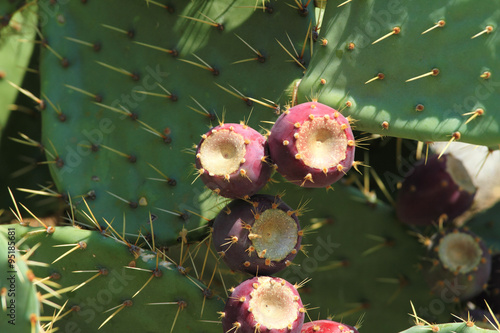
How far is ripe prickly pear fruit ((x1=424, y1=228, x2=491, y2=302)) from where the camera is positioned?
72.2 inches

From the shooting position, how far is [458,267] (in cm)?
184

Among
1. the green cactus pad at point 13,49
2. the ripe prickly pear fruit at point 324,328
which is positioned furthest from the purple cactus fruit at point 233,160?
the green cactus pad at point 13,49

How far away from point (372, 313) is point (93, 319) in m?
0.92

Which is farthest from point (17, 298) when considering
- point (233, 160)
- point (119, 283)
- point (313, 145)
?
point (313, 145)

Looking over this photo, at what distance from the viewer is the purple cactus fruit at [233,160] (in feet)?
4.29

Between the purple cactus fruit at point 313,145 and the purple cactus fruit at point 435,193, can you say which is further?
the purple cactus fruit at point 435,193

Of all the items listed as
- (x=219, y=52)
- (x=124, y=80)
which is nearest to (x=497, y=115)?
(x=219, y=52)

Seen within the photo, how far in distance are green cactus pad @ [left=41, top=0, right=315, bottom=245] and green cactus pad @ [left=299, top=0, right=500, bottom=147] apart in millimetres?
207

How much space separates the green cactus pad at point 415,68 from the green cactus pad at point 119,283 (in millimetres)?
608

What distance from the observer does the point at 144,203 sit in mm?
1638

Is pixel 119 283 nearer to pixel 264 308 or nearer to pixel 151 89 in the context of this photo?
pixel 264 308

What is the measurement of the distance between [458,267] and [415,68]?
2.54 feet

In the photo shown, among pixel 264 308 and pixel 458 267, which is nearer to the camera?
pixel 264 308

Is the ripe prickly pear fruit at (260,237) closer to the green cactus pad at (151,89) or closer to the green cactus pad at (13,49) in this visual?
the green cactus pad at (151,89)
